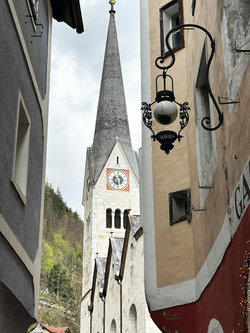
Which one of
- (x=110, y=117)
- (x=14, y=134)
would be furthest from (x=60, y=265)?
(x=14, y=134)

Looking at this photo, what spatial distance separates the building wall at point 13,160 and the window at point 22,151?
0.54 ft

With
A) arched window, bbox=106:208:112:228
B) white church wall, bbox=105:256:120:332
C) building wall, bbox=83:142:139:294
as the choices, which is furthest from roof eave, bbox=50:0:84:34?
arched window, bbox=106:208:112:228

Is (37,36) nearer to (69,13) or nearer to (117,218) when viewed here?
(69,13)

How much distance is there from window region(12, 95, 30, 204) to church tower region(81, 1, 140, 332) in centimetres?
4071

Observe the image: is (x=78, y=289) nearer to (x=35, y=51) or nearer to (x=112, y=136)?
(x=112, y=136)

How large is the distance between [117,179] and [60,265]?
39686 millimetres

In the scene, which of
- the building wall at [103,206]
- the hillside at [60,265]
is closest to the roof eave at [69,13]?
the building wall at [103,206]

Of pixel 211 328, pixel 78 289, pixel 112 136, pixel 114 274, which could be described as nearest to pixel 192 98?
pixel 211 328

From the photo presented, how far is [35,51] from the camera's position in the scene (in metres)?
10.1

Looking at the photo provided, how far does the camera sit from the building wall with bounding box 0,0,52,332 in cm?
762

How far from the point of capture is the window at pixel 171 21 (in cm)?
1241

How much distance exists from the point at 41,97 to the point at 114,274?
22564mm

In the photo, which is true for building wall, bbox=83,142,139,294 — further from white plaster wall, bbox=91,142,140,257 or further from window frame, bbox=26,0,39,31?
window frame, bbox=26,0,39,31

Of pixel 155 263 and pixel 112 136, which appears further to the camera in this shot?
pixel 112 136
